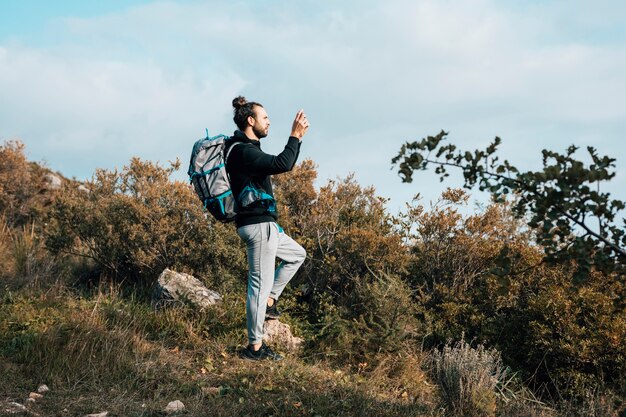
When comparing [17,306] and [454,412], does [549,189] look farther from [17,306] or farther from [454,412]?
[17,306]

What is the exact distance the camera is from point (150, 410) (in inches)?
213

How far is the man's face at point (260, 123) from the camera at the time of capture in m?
6.23

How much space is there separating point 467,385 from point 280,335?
212 centimetres

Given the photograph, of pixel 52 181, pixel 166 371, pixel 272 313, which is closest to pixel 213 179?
pixel 272 313

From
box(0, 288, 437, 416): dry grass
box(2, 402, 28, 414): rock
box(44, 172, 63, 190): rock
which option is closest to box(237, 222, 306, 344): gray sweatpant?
box(0, 288, 437, 416): dry grass

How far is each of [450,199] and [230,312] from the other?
2974 millimetres

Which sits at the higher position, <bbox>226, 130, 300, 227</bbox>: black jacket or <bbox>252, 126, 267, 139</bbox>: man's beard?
<bbox>252, 126, 267, 139</bbox>: man's beard

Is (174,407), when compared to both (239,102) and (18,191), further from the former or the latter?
(18,191)

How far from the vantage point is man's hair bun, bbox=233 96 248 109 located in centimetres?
630

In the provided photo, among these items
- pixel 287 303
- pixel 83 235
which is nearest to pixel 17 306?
pixel 83 235

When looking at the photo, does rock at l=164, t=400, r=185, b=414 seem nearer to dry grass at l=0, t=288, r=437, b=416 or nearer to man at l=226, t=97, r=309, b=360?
dry grass at l=0, t=288, r=437, b=416

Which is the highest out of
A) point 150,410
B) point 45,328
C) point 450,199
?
point 450,199

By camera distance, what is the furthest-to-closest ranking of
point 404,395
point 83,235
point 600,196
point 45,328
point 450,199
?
point 83,235
point 450,199
point 45,328
point 404,395
point 600,196

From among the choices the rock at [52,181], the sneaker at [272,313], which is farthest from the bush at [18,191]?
the sneaker at [272,313]
